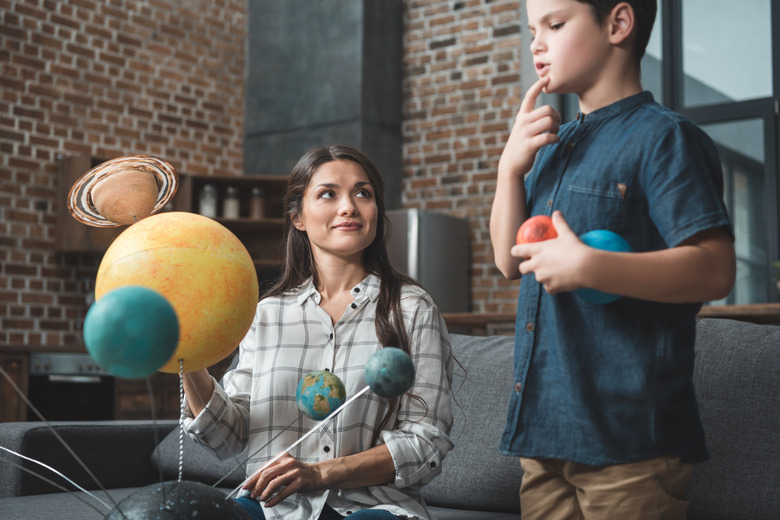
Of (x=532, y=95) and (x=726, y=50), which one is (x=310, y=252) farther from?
Result: (x=726, y=50)

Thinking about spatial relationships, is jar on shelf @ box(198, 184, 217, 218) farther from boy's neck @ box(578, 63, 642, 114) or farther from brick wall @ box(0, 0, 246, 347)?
boy's neck @ box(578, 63, 642, 114)

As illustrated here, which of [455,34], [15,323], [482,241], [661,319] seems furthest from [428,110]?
[661,319]

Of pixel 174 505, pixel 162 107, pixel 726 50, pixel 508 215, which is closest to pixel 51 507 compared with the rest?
pixel 174 505

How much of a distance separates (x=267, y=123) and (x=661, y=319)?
19.2ft

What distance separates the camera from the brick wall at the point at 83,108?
551cm

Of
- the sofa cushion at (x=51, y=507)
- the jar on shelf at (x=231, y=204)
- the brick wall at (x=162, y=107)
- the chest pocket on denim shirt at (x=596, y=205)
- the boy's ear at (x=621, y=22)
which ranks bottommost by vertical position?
the sofa cushion at (x=51, y=507)

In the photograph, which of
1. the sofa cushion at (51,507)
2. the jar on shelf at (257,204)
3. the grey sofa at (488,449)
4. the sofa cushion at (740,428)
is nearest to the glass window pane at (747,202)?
the jar on shelf at (257,204)

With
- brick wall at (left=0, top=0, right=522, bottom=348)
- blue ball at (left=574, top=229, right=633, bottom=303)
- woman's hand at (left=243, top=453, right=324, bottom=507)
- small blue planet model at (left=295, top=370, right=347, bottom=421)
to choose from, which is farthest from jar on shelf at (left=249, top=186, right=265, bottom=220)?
blue ball at (left=574, top=229, right=633, bottom=303)

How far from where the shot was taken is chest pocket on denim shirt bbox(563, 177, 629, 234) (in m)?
1.04

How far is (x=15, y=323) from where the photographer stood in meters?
5.45

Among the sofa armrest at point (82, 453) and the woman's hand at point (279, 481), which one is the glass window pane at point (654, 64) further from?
the woman's hand at point (279, 481)

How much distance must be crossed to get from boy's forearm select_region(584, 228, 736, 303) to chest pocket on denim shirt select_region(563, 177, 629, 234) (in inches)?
3.7

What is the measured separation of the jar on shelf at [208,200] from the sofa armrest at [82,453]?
3478mm

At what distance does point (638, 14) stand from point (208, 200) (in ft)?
16.7
